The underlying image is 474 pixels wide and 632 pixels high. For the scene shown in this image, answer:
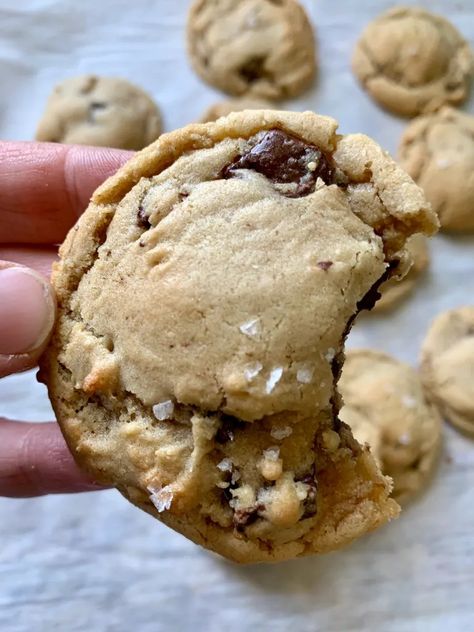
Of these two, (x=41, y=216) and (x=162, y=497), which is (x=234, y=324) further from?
(x=41, y=216)

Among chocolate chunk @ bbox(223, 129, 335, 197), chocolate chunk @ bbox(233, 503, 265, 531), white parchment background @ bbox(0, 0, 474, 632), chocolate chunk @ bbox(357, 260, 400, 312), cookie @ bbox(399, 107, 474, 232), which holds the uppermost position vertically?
chocolate chunk @ bbox(223, 129, 335, 197)

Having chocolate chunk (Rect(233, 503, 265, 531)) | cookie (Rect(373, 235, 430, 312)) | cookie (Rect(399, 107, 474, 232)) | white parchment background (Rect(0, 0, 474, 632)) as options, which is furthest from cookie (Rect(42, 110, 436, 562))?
cookie (Rect(399, 107, 474, 232))

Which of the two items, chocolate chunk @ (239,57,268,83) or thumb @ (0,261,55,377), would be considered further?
chocolate chunk @ (239,57,268,83)

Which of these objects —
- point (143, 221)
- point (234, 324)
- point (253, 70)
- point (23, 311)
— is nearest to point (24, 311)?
point (23, 311)

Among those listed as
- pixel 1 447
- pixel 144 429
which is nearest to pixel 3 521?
pixel 1 447

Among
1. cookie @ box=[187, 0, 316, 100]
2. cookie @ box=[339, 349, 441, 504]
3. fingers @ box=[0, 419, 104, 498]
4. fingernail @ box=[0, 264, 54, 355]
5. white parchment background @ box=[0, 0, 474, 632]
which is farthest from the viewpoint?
cookie @ box=[187, 0, 316, 100]

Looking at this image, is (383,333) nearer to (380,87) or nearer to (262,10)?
(380,87)

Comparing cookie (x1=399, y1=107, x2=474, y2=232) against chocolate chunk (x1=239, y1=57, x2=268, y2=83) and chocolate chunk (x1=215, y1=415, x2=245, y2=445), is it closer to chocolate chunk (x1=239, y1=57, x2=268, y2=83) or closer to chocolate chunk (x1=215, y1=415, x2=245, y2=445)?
chocolate chunk (x1=239, y1=57, x2=268, y2=83)
